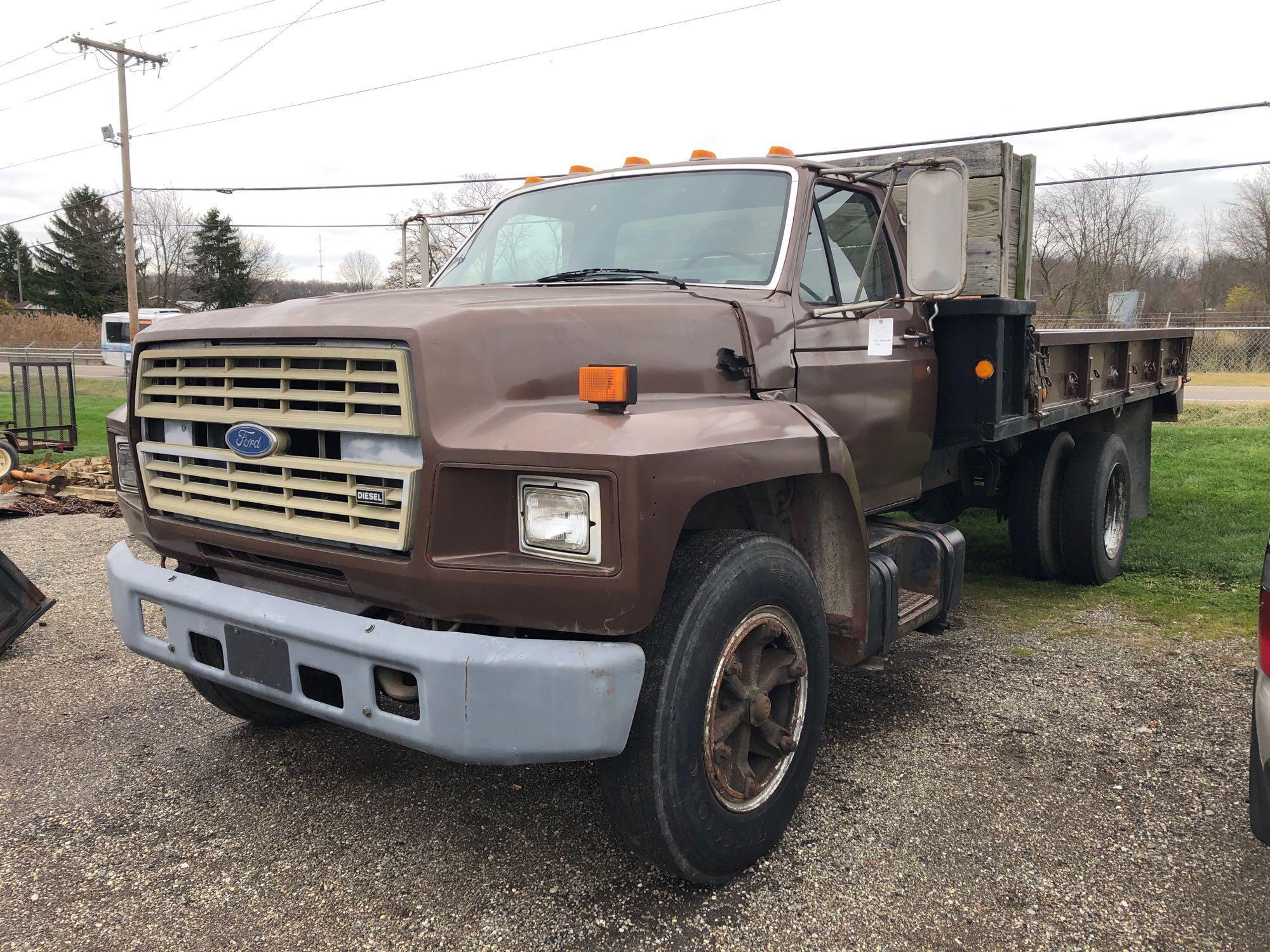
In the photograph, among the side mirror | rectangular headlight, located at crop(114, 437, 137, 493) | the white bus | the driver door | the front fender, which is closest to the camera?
the front fender

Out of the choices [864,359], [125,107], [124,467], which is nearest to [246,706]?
[124,467]

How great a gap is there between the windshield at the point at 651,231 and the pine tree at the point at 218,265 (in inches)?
2282

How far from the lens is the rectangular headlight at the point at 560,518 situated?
237 centimetres

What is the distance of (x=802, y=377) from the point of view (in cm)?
349

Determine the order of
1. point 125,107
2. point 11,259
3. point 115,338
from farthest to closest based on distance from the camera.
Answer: point 11,259, point 115,338, point 125,107

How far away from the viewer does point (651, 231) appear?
3844 mm

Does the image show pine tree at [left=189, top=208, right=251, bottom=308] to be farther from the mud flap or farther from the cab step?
the cab step

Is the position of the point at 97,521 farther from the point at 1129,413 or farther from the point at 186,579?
the point at 1129,413

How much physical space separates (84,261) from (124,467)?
199ft

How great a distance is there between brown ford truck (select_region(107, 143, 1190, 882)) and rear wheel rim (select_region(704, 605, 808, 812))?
0.01 meters

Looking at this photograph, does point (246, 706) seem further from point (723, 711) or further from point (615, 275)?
point (615, 275)

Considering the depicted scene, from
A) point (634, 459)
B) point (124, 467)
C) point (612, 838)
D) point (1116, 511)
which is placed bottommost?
point (612, 838)

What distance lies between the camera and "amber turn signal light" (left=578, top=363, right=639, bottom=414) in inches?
99.0

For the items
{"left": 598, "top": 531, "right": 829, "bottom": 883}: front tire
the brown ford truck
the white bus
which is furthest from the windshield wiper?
the white bus
